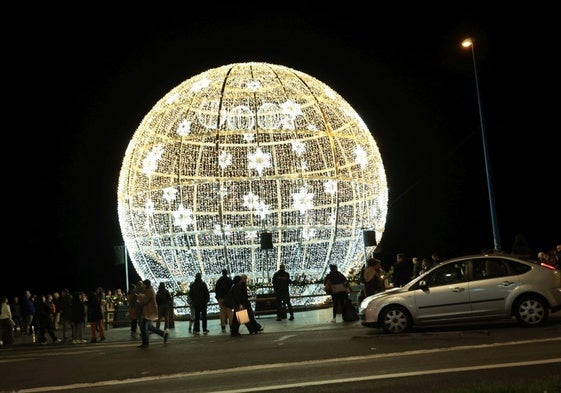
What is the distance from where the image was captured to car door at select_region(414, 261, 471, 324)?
1380 centimetres

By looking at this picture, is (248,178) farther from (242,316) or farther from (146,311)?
(146,311)

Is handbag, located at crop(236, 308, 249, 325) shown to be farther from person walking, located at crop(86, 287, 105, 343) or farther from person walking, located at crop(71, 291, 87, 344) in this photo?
person walking, located at crop(71, 291, 87, 344)

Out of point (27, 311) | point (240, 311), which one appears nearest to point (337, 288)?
point (240, 311)

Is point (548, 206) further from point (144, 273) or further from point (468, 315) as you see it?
point (468, 315)

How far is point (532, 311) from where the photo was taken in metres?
13.4

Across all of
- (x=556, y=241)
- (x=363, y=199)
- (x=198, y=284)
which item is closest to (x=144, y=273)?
(x=198, y=284)

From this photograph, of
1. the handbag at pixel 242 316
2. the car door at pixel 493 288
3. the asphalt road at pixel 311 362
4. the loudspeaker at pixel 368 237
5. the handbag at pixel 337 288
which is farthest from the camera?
the loudspeaker at pixel 368 237

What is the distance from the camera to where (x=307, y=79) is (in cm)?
2311

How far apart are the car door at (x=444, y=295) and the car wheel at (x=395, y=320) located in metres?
0.22

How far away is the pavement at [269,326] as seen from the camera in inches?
691

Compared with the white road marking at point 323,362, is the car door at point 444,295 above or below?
above

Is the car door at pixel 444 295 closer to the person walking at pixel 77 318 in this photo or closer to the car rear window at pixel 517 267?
the car rear window at pixel 517 267

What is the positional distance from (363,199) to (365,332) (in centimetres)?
836

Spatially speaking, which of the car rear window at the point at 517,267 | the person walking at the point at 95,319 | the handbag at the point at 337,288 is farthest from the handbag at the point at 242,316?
the car rear window at the point at 517,267
